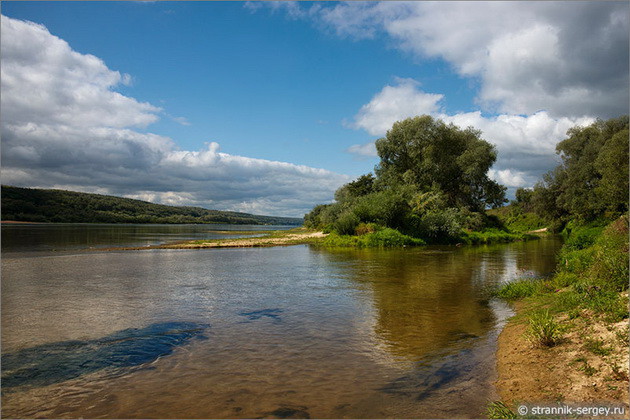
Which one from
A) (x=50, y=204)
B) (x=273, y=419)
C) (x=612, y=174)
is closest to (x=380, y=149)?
(x=612, y=174)

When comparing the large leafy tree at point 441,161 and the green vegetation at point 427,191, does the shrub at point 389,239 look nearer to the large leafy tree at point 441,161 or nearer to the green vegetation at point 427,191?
the green vegetation at point 427,191

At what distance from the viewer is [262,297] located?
15.4 meters

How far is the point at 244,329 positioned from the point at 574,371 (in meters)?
8.08

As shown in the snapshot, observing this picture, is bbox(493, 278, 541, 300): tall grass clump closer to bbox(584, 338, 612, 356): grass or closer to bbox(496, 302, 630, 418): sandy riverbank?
bbox(496, 302, 630, 418): sandy riverbank

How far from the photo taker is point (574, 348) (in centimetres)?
718

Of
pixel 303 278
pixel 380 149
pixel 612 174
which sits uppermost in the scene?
pixel 380 149

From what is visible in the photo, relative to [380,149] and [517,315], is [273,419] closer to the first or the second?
[517,315]

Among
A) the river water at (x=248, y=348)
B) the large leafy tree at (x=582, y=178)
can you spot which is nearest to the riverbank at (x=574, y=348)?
the river water at (x=248, y=348)

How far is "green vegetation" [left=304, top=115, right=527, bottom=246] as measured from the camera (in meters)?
47.7

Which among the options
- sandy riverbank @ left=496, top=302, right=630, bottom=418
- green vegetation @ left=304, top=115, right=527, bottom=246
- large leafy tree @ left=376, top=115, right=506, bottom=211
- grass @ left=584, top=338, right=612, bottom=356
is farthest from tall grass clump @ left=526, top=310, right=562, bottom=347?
large leafy tree @ left=376, top=115, right=506, bottom=211

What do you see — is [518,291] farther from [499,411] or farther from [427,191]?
[427,191]

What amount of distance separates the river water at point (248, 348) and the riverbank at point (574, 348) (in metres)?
0.52

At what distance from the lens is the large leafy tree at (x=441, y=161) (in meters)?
59.0

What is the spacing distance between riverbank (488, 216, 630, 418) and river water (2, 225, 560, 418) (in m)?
0.52
